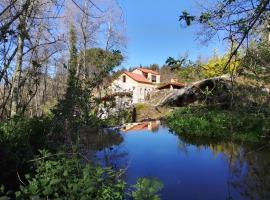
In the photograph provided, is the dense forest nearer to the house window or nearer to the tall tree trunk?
the tall tree trunk

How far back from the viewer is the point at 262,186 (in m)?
9.02

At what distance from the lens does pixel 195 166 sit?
11117 mm

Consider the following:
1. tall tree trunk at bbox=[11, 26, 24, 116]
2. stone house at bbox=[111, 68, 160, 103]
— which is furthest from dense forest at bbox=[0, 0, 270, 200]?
stone house at bbox=[111, 68, 160, 103]

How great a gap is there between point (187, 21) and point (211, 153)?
8.91 metres

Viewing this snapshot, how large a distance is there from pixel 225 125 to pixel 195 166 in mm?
7031

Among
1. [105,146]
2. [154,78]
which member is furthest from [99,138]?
[154,78]

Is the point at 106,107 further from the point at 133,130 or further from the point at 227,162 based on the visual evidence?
the point at 227,162

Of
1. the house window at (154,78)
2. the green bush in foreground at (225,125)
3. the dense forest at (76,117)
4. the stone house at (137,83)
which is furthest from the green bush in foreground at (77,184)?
the house window at (154,78)

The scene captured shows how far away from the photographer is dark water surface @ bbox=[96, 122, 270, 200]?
28.5 ft

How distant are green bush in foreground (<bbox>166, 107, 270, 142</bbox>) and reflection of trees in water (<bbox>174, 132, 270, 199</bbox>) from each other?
67cm

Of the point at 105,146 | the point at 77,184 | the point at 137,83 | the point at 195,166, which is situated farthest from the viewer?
the point at 137,83

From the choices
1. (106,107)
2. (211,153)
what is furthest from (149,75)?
(211,153)

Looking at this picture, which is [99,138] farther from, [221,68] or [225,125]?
[221,68]

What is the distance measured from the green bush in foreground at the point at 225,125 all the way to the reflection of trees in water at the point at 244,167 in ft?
2.19
